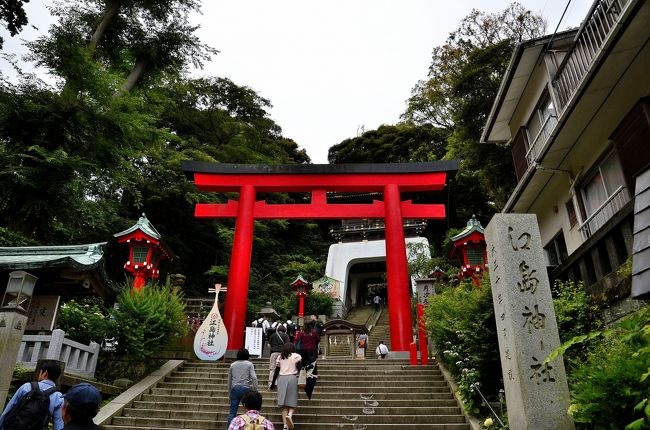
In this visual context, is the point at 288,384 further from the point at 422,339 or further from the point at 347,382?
the point at 422,339

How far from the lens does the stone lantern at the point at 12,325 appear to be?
6.09m

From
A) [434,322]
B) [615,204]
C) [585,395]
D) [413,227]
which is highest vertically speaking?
[413,227]

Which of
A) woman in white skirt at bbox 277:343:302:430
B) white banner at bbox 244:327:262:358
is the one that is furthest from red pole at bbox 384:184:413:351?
woman in white skirt at bbox 277:343:302:430

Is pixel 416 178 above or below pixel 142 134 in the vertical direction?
below

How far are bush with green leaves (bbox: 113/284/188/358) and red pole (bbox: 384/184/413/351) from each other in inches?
233

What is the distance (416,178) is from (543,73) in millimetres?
4827

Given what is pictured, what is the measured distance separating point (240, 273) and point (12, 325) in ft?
23.7

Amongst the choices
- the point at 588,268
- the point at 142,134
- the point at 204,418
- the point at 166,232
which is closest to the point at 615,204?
the point at 588,268

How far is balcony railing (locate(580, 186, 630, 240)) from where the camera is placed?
8789mm

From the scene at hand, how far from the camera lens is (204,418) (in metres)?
7.96

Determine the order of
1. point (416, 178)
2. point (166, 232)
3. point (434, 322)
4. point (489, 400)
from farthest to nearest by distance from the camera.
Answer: point (166, 232) → point (416, 178) → point (434, 322) → point (489, 400)

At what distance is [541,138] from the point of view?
1152cm

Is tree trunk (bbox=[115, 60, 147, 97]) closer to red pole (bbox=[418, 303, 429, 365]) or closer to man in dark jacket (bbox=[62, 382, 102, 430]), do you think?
red pole (bbox=[418, 303, 429, 365])

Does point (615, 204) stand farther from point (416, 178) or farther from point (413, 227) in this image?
point (413, 227)
